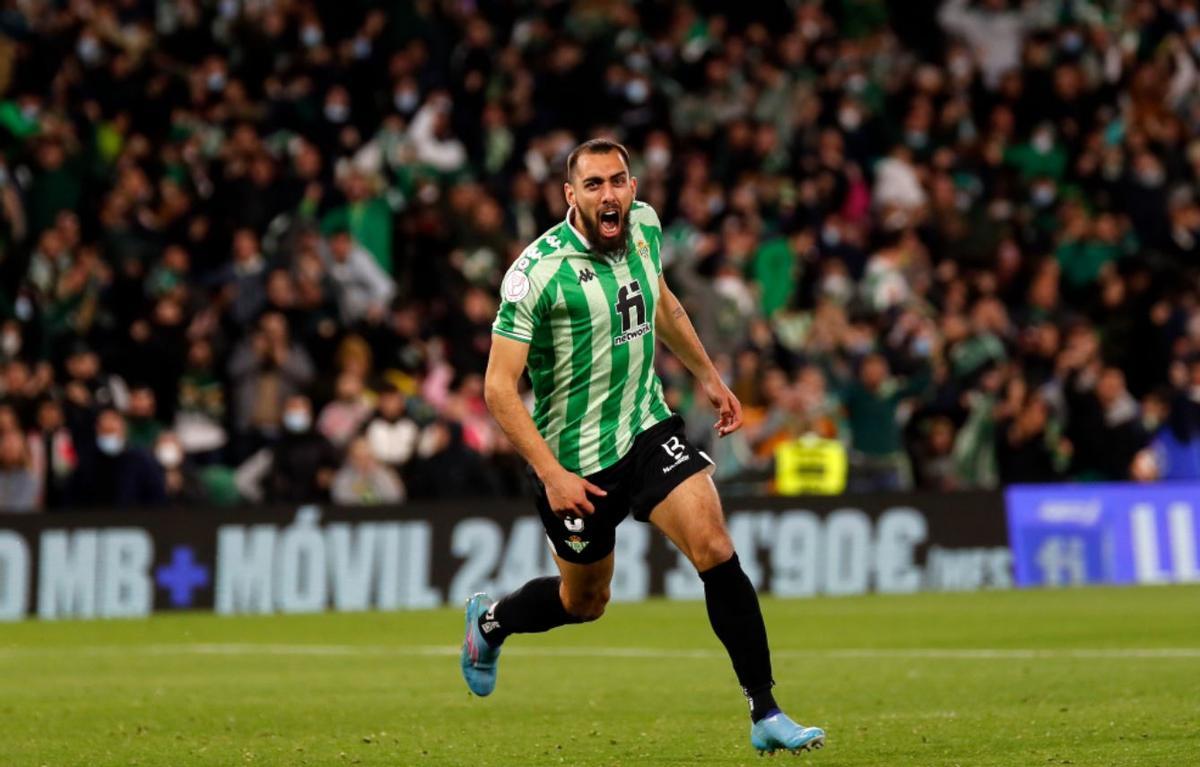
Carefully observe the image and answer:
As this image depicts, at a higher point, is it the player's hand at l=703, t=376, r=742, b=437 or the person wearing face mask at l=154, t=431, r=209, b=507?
the player's hand at l=703, t=376, r=742, b=437

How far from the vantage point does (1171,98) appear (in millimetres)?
26125

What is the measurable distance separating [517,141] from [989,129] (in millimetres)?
5949

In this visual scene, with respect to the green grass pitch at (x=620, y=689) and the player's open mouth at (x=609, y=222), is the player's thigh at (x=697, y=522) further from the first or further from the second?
the player's open mouth at (x=609, y=222)

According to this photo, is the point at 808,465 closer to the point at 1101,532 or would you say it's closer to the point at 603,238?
the point at 1101,532

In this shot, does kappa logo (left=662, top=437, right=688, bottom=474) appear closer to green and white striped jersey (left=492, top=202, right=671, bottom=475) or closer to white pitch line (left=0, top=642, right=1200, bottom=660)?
green and white striped jersey (left=492, top=202, right=671, bottom=475)

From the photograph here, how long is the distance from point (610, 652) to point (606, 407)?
636cm

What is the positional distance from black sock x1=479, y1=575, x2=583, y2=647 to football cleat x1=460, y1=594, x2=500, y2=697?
0.04 meters

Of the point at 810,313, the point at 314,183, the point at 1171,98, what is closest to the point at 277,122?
the point at 314,183

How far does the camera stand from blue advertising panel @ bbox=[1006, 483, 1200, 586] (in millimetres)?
20219

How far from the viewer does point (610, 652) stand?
568 inches

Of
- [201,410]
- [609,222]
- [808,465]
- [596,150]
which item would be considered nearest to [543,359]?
[609,222]

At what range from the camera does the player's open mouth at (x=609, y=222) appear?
8.03 metres

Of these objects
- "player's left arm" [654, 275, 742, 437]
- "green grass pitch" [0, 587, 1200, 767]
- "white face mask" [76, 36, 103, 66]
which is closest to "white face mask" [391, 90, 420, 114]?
"white face mask" [76, 36, 103, 66]

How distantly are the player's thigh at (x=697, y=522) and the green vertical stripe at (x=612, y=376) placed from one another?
1.11 ft
